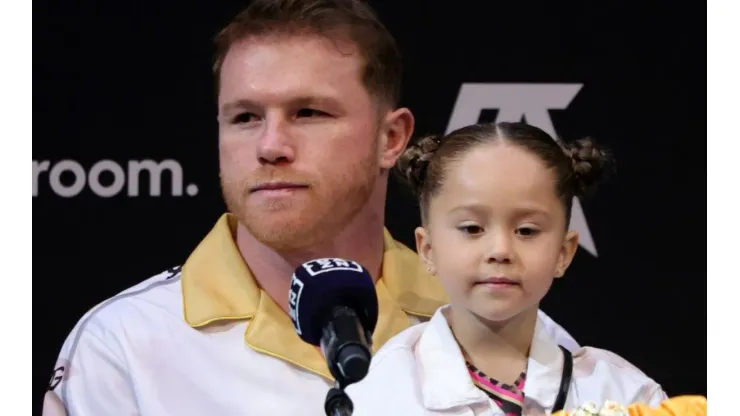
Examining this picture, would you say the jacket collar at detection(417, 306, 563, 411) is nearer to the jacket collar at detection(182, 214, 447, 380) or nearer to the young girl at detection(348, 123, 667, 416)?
the young girl at detection(348, 123, 667, 416)

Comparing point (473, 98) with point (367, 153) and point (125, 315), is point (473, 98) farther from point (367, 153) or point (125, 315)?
point (125, 315)

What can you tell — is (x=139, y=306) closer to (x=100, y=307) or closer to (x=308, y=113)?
(x=100, y=307)

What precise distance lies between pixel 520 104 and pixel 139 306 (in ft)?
2.93

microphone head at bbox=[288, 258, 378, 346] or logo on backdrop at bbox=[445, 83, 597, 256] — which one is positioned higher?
logo on backdrop at bbox=[445, 83, 597, 256]

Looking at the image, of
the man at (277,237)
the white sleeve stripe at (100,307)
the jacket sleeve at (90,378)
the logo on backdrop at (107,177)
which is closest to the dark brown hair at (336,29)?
the man at (277,237)

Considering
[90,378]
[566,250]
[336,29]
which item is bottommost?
[90,378]

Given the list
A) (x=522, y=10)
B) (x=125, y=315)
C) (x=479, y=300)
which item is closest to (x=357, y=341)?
(x=479, y=300)

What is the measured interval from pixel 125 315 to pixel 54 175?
0.37 m

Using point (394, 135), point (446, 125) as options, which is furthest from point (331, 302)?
point (446, 125)

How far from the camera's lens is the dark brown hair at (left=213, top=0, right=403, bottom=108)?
1826 millimetres

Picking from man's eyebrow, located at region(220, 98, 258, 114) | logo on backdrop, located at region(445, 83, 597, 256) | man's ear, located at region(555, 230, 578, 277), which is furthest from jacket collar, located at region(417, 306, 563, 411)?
man's eyebrow, located at region(220, 98, 258, 114)

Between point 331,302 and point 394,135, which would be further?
point 394,135

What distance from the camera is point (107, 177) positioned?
2047 millimetres

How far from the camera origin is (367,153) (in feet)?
6.07
